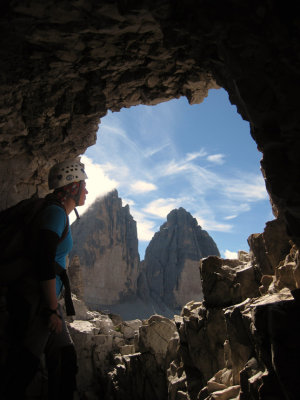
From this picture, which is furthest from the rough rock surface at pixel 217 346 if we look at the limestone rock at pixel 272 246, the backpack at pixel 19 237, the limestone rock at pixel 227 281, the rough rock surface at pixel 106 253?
the rough rock surface at pixel 106 253

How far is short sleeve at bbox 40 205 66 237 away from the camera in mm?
3561

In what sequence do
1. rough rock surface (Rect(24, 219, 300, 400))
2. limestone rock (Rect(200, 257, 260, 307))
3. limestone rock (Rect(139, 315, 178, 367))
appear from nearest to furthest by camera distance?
rough rock surface (Rect(24, 219, 300, 400)) → limestone rock (Rect(200, 257, 260, 307)) → limestone rock (Rect(139, 315, 178, 367))

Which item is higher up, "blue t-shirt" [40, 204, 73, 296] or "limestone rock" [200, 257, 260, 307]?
"blue t-shirt" [40, 204, 73, 296]

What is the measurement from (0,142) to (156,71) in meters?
6.40

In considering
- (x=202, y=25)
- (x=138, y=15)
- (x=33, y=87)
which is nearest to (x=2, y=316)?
(x=202, y=25)

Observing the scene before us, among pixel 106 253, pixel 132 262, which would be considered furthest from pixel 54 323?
pixel 132 262

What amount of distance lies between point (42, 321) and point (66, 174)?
96.3 inches

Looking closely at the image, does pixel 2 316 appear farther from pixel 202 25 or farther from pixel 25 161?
pixel 25 161

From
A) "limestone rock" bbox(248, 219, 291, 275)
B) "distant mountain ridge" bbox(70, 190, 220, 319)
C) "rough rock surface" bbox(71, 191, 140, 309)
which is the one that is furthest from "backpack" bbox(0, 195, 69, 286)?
"distant mountain ridge" bbox(70, 190, 220, 319)

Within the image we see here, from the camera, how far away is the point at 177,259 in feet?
272

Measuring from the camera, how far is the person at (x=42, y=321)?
3054mm

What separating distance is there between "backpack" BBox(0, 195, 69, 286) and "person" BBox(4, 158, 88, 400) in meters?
0.07

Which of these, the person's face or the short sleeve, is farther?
the person's face

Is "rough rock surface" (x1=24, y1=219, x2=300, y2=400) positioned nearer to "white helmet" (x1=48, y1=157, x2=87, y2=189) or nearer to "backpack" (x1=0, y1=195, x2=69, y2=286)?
"backpack" (x1=0, y1=195, x2=69, y2=286)
